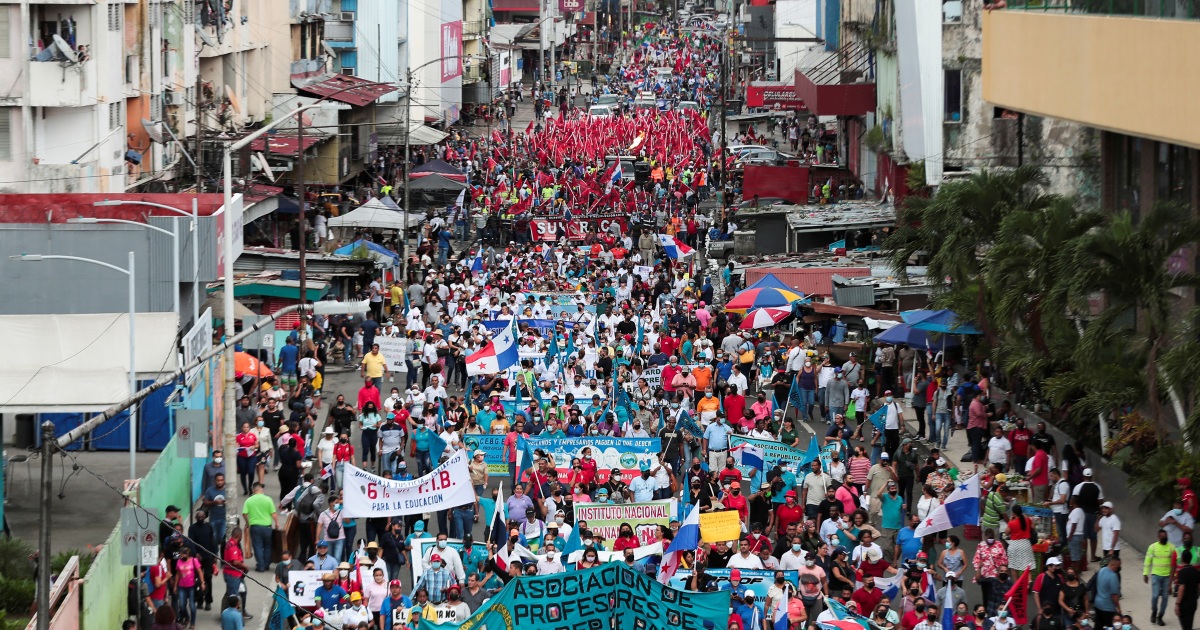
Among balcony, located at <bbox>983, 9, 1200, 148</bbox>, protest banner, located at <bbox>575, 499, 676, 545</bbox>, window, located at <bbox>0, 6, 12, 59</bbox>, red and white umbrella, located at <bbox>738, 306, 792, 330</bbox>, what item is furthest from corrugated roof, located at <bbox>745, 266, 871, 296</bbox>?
protest banner, located at <bbox>575, 499, 676, 545</bbox>

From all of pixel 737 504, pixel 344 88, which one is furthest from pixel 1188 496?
pixel 344 88

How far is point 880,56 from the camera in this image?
52.7 meters

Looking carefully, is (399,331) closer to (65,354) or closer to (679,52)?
(65,354)

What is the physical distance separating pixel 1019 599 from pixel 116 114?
27549 millimetres

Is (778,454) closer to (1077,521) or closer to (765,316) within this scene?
(1077,521)

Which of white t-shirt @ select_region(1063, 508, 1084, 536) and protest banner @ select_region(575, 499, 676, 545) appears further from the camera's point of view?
white t-shirt @ select_region(1063, 508, 1084, 536)

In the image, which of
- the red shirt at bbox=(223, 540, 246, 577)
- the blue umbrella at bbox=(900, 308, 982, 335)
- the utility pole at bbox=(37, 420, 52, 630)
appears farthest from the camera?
the blue umbrella at bbox=(900, 308, 982, 335)

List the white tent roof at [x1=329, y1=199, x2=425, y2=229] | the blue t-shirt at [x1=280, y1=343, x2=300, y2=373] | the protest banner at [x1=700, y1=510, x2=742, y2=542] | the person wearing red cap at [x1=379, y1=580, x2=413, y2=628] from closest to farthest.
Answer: the person wearing red cap at [x1=379, y1=580, x2=413, y2=628] < the protest banner at [x1=700, y1=510, x2=742, y2=542] < the blue t-shirt at [x1=280, y1=343, x2=300, y2=373] < the white tent roof at [x1=329, y1=199, x2=425, y2=229]

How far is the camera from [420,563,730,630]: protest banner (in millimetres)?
16547

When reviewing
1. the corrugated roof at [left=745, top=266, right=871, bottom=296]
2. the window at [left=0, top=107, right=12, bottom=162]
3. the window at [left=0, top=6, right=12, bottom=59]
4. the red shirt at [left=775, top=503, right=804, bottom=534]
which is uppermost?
the window at [left=0, top=6, right=12, bottom=59]

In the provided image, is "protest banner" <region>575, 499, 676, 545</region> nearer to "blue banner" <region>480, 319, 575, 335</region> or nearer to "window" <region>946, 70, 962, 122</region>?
"blue banner" <region>480, 319, 575, 335</region>

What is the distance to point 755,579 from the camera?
720 inches

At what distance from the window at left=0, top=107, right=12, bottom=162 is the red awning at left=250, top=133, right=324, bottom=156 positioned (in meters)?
14.8

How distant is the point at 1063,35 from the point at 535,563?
45.4 feet
